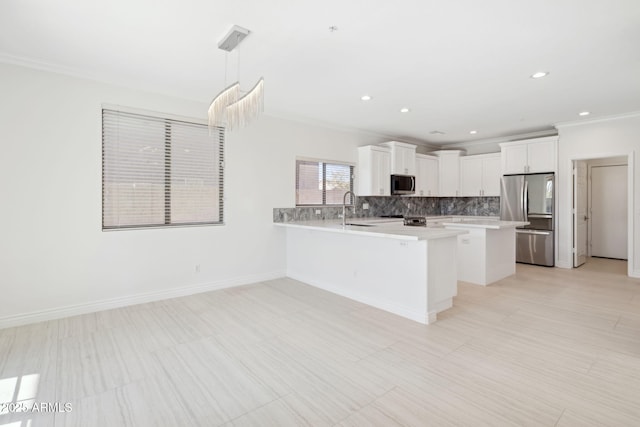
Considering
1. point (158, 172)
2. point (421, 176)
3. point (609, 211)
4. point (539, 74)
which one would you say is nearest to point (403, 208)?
point (421, 176)

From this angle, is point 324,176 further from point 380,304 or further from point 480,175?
point 480,175

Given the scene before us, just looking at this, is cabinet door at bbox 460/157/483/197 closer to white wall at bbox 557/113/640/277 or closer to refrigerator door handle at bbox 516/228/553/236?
refrigerator door handle at bbox 516/228/553/236

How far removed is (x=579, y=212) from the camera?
615 centimetres

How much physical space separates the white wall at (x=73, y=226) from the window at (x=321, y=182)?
1232 millimetres

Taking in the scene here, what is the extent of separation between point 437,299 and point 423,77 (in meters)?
2.51

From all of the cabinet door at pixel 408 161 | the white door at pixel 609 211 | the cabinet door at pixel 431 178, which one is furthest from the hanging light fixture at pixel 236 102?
the white door at pixel 609 211

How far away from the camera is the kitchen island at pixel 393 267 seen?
3338 millimetres

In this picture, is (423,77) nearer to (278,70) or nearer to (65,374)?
(278,70)

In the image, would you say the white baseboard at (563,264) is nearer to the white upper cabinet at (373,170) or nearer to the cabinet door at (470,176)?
the cabinet door at (470,176)

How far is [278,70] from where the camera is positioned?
11.4 feet

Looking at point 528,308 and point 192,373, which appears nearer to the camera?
point 192,373

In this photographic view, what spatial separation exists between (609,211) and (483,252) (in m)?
4.71

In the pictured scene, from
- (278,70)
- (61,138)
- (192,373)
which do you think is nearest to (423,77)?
(278,70)

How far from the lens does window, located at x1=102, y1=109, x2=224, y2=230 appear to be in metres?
3.81
